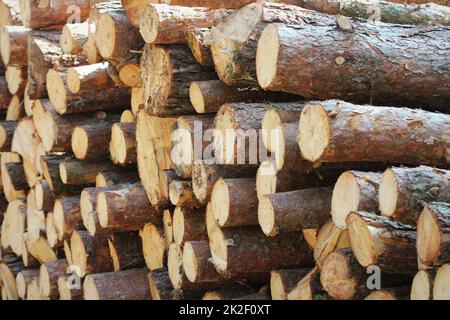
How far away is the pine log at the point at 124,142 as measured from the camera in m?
4.15

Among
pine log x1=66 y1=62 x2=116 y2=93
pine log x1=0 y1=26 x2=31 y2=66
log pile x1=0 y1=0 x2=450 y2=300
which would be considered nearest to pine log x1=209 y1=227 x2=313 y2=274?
log pile x1=0 y1=0 x2=450 y2=300

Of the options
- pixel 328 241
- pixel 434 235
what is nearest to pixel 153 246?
pixel 328 241

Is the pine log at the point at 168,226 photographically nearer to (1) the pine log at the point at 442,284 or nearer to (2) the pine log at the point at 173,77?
(2) the pine log at the point at 173,77

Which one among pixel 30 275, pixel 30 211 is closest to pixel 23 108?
pixel 30 211

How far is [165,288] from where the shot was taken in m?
3.95

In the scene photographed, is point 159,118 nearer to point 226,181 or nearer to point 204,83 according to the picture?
point 204,83

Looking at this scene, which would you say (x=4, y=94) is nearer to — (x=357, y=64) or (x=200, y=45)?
(x=200, y=45)

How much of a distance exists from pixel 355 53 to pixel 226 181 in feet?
2.48

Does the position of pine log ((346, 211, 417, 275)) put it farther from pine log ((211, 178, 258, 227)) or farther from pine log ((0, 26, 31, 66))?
pine log ((0, 26, 31, 66))

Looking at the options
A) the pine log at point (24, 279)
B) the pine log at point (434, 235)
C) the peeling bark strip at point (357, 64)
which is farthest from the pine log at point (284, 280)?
the pine log at point (24, 279)

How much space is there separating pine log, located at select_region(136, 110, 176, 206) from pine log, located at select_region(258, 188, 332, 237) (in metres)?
0.87

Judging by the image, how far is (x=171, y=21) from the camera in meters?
3.53

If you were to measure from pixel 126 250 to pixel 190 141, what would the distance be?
1.10m

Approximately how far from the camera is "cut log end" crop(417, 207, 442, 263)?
244 cm
